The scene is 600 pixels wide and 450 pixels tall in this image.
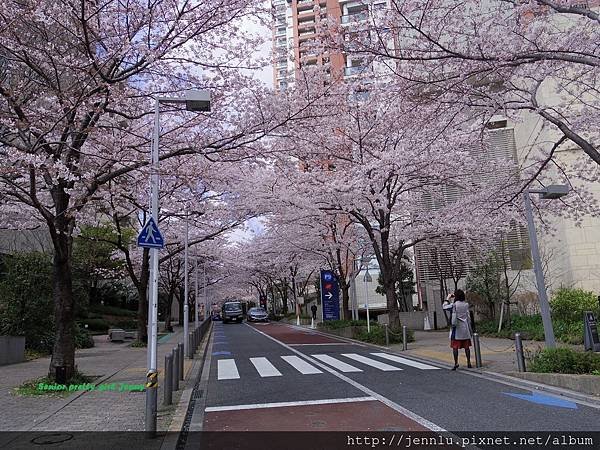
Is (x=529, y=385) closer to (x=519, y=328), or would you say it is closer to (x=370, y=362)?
(x=370, y=362)

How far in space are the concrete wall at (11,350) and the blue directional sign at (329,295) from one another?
664 inches

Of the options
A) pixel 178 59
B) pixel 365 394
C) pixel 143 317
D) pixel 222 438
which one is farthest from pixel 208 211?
pixel 222 438

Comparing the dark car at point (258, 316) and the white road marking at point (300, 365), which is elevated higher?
the white road marking at point (300, 365)

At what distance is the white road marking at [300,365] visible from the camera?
11.4m

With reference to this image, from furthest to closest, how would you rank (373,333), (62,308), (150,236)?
(373,333), (62,308), (150,236)

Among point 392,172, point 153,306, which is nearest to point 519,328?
point 392,172

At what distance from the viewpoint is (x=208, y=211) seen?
19.9 meters

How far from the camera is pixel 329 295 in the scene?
93.9 feet

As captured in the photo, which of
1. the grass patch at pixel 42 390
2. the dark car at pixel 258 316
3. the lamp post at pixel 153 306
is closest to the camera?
the lamp post at pixel 153 306

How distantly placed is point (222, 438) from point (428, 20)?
293 inches

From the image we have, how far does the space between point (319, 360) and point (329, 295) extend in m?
15.1

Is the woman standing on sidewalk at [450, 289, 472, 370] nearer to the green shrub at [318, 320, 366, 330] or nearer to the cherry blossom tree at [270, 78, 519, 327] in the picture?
the cherry blossom tree at [270, 78, 519, 327]

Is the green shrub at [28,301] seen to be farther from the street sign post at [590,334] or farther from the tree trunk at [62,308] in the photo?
Result: the street sign post at [590,334]

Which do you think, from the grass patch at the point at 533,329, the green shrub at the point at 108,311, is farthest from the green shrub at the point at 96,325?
the grass patch at the point at 533,329
